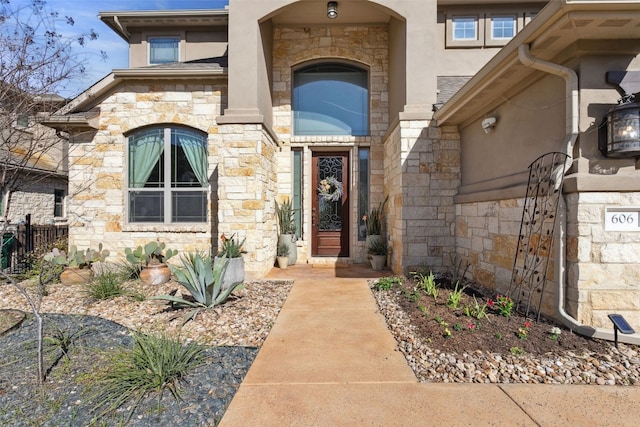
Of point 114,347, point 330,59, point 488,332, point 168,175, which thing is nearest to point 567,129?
point 488,332

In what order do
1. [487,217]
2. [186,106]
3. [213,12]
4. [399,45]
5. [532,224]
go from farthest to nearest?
[213,12]
[186,106]
[399,45]
[487,217]
[532,224]

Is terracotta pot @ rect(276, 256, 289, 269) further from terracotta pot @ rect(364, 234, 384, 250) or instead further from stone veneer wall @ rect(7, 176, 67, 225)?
stone veneer wall @ rect(7, 176, 67, 225)

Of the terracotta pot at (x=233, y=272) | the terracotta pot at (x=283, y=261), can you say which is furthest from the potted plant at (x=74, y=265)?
the terracotta pot at (x=283, y=261)

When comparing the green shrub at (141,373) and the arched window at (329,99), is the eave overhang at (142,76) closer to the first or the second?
the arched window at (329,99)

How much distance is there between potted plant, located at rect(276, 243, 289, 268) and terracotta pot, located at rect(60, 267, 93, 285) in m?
3.09

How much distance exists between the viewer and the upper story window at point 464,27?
7.09 metres

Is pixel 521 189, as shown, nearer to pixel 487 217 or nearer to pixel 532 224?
pixel 532 224

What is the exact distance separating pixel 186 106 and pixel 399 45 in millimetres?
4090

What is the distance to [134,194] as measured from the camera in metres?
6.45

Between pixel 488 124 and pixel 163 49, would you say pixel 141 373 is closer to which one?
pixel 488 124

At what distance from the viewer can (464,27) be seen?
23.3ft

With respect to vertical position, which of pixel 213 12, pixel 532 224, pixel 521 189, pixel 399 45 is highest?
pixel 213 12

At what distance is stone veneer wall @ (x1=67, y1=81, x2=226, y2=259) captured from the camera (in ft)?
20.5

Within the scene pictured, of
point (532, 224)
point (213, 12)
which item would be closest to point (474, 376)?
point (532, 224)
